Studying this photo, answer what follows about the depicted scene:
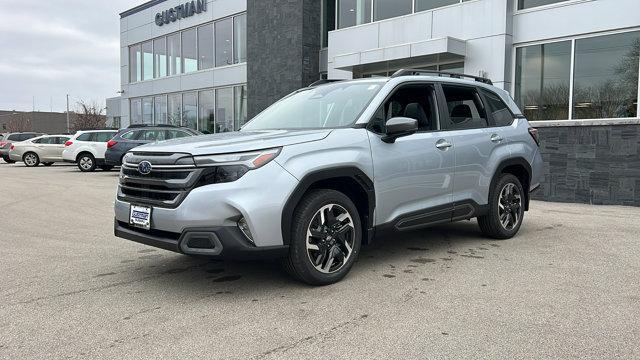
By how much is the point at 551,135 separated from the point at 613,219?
10.8 ft

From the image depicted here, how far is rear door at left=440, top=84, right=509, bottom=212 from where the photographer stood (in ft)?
17.9

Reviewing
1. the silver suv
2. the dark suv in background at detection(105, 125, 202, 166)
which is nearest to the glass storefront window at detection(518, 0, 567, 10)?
the silver suv

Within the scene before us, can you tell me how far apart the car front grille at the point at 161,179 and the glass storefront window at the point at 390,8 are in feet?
39.4

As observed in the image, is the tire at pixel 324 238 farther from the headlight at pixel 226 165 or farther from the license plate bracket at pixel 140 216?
the license plate bracket at pixel 140 216

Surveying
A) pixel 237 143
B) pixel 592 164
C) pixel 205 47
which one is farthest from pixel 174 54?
pixel 237 143

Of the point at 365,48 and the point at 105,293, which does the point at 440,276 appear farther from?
the point at 365,48

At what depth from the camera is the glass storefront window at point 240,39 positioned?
2191cm

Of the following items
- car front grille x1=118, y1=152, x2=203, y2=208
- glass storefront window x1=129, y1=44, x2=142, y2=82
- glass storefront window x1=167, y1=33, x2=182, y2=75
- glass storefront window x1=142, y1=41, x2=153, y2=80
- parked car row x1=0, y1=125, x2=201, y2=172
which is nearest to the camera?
car front grille x1=118, y1=152, x2=203, y2=208

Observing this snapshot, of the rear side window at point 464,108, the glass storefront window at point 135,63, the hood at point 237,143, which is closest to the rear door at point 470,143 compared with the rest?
the rear side window at point 464,108

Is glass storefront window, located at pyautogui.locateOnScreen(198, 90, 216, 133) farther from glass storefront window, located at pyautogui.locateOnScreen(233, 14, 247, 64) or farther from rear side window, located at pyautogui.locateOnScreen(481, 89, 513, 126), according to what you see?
rear side window, located at pyautogui.locateOnScreen(481, 89, 513, 126)

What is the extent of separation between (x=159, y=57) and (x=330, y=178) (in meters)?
25.5

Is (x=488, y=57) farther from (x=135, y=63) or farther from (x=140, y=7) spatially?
(x=135, y=63)

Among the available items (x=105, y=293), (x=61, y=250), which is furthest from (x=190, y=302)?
(x=61, y=250)

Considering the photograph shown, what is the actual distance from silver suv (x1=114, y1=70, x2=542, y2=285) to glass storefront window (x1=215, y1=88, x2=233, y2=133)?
17016 millimetres
